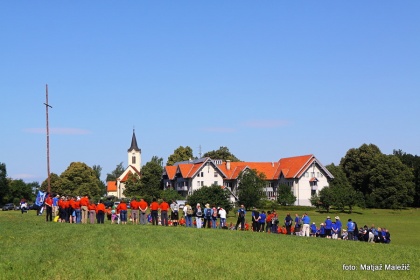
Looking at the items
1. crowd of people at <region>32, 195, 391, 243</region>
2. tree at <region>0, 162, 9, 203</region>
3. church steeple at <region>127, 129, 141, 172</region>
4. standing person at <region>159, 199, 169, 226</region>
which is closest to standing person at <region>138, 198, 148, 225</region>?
crowd of people at <region>32, 195, 391, 243</region>

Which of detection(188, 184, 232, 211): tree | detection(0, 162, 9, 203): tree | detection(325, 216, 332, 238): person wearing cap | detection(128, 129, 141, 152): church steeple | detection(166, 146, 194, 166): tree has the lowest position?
detection(325, 216, 332, 238): person wearing cap

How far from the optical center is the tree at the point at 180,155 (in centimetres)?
15038

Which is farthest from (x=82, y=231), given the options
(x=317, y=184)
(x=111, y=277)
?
(x=317, y=184)

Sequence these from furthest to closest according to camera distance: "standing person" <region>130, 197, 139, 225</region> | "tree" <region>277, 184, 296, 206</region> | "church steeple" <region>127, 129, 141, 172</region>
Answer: "church steeple" <region>127, 129, 141, 172</region> < "tree" <region>277, 184, 296, 206</region> < "standing person" <region>130, 197, 139, 225</region>

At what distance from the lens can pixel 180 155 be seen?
151000 mm

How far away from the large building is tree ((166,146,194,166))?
14.7 metres

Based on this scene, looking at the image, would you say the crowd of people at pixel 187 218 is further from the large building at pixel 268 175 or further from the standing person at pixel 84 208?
the large building at pixel 268 175

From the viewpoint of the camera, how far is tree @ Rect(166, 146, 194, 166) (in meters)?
150

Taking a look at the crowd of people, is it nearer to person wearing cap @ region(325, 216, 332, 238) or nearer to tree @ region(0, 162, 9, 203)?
person wearing cap @ region(325, 216, 332, 238)

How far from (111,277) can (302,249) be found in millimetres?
10901

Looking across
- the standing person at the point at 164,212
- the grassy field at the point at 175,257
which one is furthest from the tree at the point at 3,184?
the grassy field at the point at 175,257

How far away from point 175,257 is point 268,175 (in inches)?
4172

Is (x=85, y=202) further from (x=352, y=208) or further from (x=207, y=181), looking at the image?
(x=207, y=181)

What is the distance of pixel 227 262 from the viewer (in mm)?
20062
